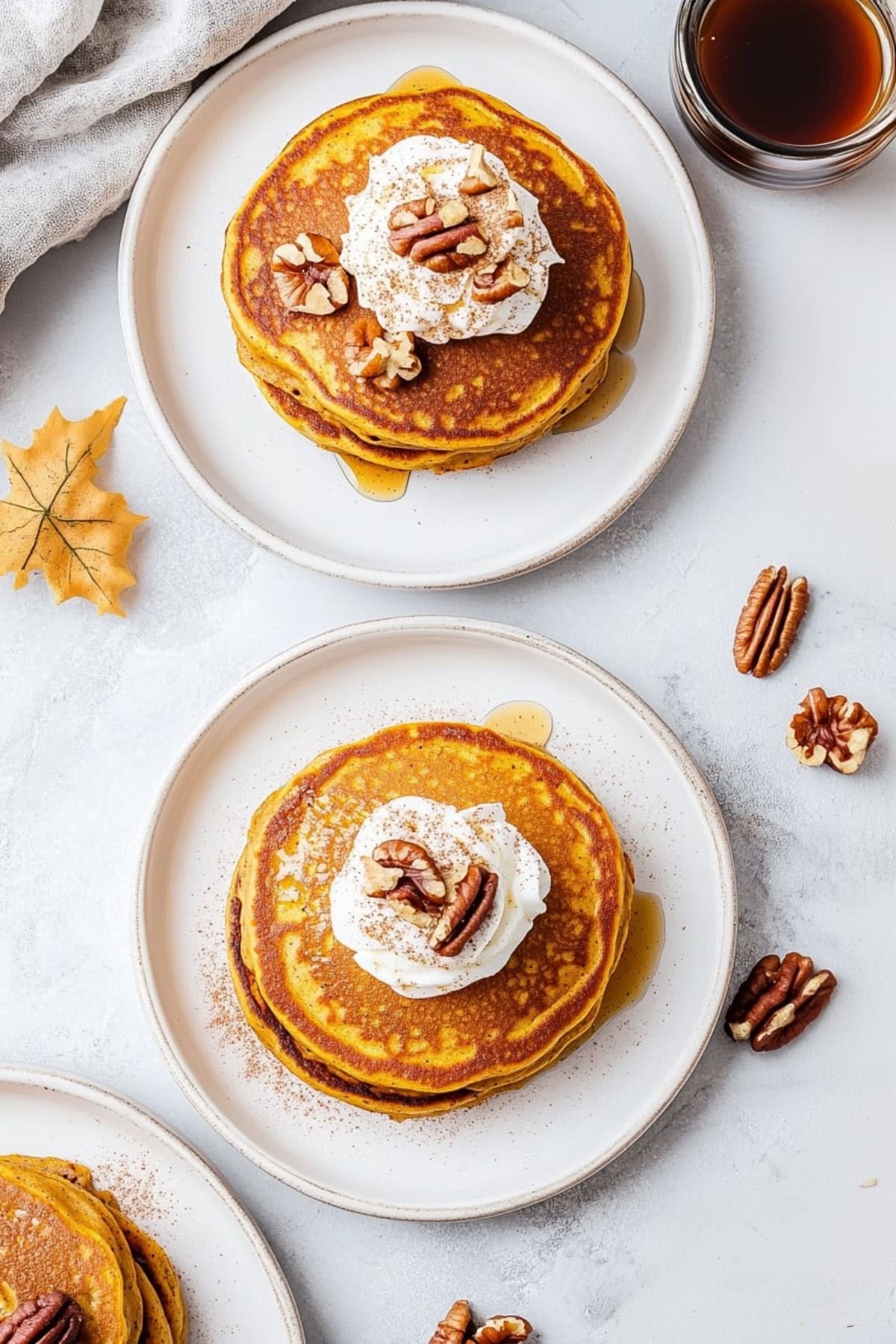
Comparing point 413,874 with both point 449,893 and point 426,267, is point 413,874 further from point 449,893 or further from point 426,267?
point 426,267

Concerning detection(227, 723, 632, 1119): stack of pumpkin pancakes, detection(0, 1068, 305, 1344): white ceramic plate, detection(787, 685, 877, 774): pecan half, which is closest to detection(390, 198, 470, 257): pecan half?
detection(227, 723, 632, 1119): stack of pumpkin pancakes

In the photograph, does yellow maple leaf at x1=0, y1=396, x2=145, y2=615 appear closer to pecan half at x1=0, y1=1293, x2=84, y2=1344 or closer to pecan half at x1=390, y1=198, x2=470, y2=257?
pecan half at x1=390, y1=198, x2=470, y2=257

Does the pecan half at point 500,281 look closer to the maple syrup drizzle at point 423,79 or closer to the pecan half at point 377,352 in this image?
the pecan half at point 377,352

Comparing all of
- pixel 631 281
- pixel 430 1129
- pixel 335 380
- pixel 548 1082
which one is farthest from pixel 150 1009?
pixel 631 281

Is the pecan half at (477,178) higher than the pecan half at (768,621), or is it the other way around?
the pecan half at (477,178)

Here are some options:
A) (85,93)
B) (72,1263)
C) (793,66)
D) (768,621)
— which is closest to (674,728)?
(768,621)

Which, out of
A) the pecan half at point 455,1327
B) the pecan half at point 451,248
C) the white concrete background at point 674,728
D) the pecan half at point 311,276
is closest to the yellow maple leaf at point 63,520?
the white concrete background at point 674,728
